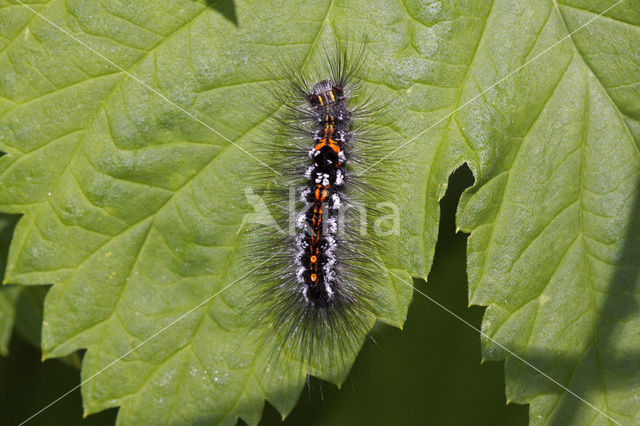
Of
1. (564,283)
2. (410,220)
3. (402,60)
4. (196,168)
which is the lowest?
(564,283)

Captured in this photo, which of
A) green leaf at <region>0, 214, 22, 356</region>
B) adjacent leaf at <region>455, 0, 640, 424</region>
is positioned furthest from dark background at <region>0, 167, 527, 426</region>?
adjacent leaf at <region>455, 0, 640, 424</region>

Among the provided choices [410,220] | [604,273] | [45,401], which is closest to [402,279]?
[410,220]

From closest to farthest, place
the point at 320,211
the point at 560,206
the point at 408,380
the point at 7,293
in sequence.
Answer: the point at 560,206 < the point at 320,211 < the point at 7,293 < the point at 408,380

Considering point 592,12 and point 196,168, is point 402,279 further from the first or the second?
point 592,12

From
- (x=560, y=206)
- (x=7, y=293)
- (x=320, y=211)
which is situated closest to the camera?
(x=560, y=206)

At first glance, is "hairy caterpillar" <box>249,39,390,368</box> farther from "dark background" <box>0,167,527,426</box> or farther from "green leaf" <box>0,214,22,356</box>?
"green leaf" <box>0,214,22,356</box>

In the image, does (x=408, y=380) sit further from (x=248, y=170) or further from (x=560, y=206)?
(x=248, y=170)

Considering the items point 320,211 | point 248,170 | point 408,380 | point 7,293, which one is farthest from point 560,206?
point 7,293

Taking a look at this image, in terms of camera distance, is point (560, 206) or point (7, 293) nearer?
point (560, 206)
